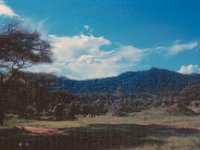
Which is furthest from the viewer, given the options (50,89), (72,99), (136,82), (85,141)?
(136,82)

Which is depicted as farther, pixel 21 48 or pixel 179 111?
pixel 179 111

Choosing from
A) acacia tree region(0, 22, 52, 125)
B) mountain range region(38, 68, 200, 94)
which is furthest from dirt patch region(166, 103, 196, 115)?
mountain range region(38, 68, 200, 94)

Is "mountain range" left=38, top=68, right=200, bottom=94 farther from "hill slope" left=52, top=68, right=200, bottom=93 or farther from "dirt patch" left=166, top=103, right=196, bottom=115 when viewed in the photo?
"dirt patch" left=166, top=103, right=196, bottom=115

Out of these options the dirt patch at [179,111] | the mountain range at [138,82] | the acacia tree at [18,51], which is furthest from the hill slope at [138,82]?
the acacia tree at [18,51]

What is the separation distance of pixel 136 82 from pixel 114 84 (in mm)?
9762

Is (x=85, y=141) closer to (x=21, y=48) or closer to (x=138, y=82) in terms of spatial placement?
(x=21, y=48)

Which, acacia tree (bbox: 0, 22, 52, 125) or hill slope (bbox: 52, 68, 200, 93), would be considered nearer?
acacia tree (bbox: 0, 22, 52, 125)

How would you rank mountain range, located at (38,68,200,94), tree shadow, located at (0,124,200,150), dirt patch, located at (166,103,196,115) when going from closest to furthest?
tree shadow, located at (0,124,200,150) → dirt patch, located at (166,103,196,115) → mountain range, located at (38,68,200,94)

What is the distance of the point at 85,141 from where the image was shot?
24.6 meters

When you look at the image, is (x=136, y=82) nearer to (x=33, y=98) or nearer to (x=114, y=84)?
(x=114, y=84)

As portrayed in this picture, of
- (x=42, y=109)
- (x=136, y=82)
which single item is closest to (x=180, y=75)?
(x=136, y=82)

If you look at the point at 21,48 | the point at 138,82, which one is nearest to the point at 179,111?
the point at 21,48

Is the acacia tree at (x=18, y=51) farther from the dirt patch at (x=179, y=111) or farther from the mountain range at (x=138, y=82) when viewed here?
the mountain range at (x=138, y=82)

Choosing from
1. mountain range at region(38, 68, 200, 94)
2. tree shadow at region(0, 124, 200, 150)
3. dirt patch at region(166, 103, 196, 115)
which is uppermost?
mountain range at region(38, 68, 200, 94)
